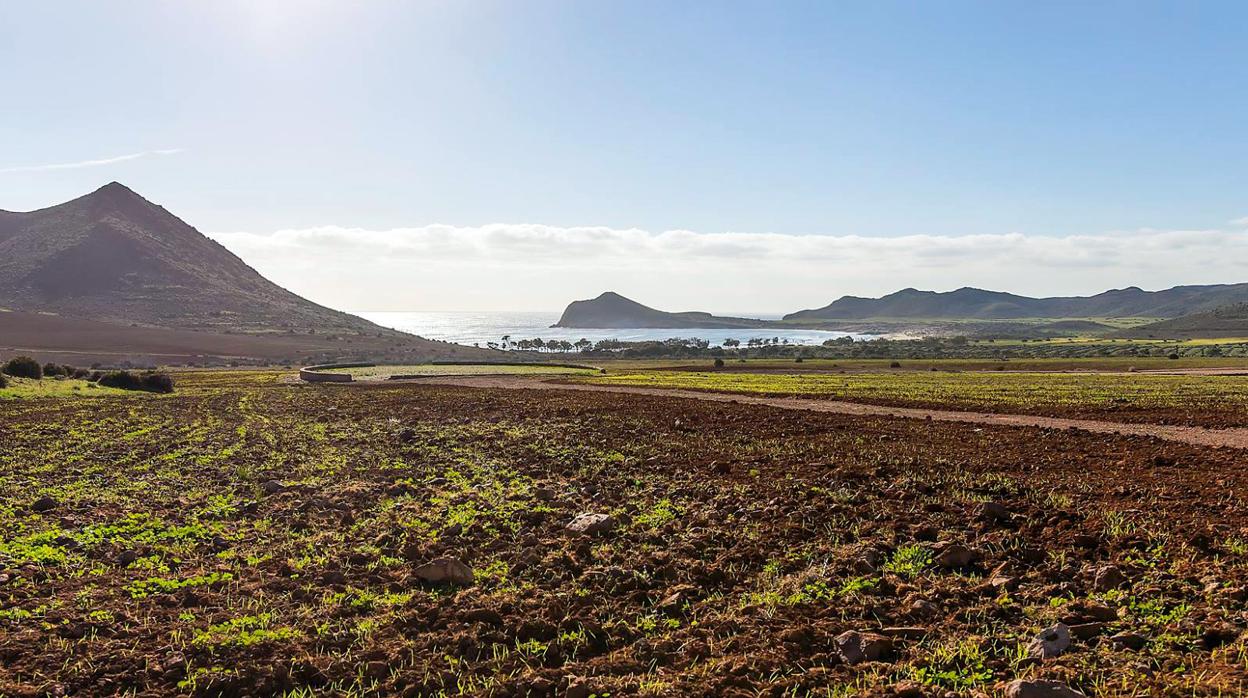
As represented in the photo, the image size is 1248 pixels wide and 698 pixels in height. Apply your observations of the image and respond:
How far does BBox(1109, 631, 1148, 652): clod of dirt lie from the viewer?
6652 mm

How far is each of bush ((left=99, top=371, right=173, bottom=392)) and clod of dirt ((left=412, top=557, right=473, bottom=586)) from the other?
45.0 metres

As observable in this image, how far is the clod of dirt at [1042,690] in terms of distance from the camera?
5.68 metres

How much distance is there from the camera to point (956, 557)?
363 inches

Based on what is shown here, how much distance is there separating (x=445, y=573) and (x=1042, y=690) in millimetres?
6909

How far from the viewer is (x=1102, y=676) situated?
6102 mm

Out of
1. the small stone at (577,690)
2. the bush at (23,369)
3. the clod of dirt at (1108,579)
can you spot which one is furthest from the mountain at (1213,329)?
the bush at (23,369)

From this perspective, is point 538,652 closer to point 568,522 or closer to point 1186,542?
point 568,522

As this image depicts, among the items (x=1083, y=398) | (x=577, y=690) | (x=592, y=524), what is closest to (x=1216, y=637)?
(x=577, y=690)

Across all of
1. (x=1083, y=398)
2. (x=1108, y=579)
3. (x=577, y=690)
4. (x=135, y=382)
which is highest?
(x=135, y=382)

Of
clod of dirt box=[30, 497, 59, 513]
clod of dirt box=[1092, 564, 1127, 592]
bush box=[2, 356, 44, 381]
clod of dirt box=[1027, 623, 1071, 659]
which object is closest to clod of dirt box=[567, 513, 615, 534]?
clod of dirt box=[1027, 623, 1071, 659]

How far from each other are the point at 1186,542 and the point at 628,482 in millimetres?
9662

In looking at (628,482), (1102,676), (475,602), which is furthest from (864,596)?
(628,482)

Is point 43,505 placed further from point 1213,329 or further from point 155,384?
point 1213,329

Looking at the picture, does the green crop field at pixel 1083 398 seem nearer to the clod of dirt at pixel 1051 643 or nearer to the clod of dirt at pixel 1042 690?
the clod of dirt at pixel 1051 643
